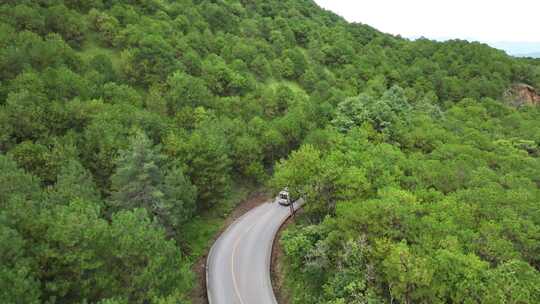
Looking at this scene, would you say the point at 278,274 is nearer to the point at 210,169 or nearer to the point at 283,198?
the point at 210,169

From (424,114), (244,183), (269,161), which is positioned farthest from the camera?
(424,114)

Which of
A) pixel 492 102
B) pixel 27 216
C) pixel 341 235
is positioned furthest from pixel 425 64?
pixel 27 216

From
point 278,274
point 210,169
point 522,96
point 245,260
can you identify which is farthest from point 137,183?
point 522,96

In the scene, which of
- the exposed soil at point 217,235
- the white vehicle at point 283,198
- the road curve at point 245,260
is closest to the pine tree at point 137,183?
the exposed soil at point 217,235

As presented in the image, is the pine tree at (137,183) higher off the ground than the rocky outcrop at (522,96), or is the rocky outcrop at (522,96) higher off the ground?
the rocky outcrop at (522,96)

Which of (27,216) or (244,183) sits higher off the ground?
(27,216)

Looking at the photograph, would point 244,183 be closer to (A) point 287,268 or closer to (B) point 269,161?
(B) point 269,161

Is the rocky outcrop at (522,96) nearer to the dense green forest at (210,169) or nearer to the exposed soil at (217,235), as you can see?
the dense green forest at (210,169)
